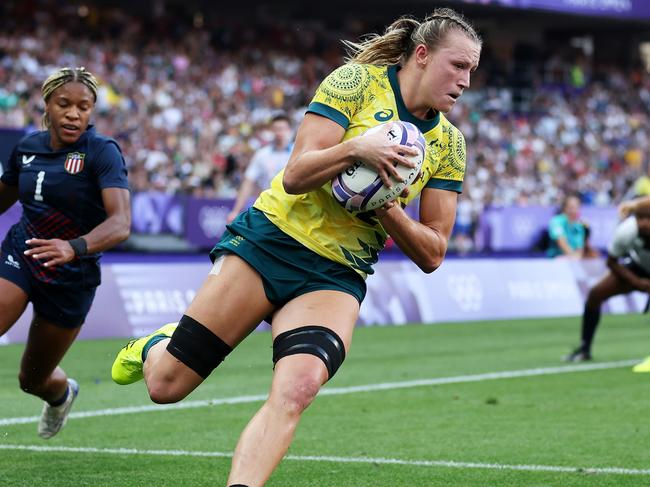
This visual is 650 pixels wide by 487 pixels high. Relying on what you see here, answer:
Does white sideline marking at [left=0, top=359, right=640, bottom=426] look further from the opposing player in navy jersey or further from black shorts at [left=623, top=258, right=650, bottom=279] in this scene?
the opposing player in navy jersey

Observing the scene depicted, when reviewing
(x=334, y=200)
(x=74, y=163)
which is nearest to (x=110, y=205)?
(x=74, y=163)

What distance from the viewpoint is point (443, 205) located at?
5.55 metres

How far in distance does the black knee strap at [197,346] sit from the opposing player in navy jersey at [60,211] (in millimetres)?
1859

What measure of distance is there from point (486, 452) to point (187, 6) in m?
30.2

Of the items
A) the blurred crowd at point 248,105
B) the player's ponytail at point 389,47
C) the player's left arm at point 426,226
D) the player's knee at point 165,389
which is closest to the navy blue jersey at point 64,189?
the player's knee at point 165,389

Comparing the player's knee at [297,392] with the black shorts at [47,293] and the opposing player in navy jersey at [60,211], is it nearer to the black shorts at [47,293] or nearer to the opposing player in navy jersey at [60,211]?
the opposing player in navy jersey at [60,211]

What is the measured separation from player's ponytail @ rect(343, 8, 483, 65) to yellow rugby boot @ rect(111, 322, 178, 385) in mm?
1536

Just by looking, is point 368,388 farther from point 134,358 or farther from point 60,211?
point 134,358

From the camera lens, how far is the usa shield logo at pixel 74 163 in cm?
720

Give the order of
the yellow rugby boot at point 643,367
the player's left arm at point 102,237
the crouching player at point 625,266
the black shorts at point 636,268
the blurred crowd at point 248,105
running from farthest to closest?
the blurred crowd at point 248,105 → the black shorts at point 636,268 → the crouching player at point 625,266 → the yellow rugby boot at point 643,367 → the player's left arm at point 102,237

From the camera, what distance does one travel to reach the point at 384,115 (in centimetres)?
534

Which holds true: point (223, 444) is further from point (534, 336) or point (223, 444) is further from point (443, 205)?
point (534, 336)

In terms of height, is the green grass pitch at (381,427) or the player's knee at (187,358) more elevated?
the player's knee at (187,358)

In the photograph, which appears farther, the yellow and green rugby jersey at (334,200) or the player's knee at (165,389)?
the player's knee at (165,389)
